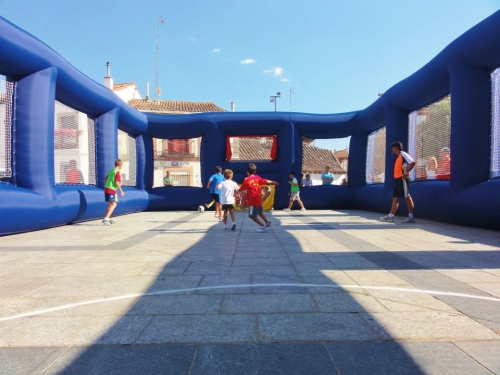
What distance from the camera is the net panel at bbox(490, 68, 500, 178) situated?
7.28 m

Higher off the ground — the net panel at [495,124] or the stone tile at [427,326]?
the net panel at [495,124]

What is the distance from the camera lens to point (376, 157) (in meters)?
13.1

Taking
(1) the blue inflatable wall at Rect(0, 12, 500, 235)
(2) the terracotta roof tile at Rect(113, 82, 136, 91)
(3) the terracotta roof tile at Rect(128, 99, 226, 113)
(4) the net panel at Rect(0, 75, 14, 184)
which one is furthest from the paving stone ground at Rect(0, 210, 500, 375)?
(2) the terracotta roof tile at Rect(113, 82, 136, 91)

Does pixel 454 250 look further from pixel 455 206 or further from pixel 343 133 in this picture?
pixel 343 133

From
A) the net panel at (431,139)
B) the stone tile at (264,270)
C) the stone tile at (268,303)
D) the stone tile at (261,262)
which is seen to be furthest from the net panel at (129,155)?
the stone tile at (268,303)

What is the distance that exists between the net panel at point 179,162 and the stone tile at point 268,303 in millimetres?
23618

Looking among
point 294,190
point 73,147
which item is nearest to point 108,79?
point 73,147

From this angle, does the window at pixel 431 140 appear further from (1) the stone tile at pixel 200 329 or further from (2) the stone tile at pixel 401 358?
(1) the stone tile at pixel 200 329

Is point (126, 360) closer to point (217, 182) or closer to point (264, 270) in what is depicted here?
point (264, 270)

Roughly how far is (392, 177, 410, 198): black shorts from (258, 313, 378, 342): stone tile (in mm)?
6303

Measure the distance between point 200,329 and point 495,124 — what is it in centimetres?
742

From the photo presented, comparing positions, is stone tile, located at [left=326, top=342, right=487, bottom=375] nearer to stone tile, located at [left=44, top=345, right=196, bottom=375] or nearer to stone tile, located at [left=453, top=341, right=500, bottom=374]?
stone tile, located at [left=453, top=341, right=500, bottom=374]

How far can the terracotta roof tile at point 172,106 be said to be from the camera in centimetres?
3284

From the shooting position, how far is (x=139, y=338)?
90.6 inches
